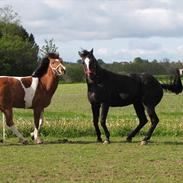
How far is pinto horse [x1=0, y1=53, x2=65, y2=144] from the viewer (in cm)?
1471

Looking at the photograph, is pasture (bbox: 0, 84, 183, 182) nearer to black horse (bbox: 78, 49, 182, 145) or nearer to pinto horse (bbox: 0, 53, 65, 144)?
pinto horse (bbox: 0, 53, 65, 144)

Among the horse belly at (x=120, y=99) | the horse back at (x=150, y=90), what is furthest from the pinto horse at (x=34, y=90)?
the horse back at (x=150, y=90)

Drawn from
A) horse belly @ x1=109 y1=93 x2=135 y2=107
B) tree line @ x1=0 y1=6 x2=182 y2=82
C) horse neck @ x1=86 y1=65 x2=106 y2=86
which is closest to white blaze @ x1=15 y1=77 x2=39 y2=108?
horse neck @ x1=86 y1=65 x2=106 y2=86

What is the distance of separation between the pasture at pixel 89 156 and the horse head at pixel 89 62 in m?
1.88

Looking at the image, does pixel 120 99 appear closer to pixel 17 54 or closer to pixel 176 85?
pixel 176 85

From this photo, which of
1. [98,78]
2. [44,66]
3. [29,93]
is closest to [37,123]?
[29,93]

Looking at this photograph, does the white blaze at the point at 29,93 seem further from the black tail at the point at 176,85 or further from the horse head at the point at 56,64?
the black tail at the point at 176,85

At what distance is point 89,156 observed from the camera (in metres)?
12.4

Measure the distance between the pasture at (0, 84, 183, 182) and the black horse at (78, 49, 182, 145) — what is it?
85 centimetres

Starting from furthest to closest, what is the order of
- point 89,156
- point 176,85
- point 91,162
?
1. point 176,85
2. point 89,156
3. point 91,162

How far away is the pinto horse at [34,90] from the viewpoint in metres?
14.7

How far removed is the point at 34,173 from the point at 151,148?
446 centimetres

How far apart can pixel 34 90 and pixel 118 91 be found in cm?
225

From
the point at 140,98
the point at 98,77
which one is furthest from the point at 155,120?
the point at 98,77
